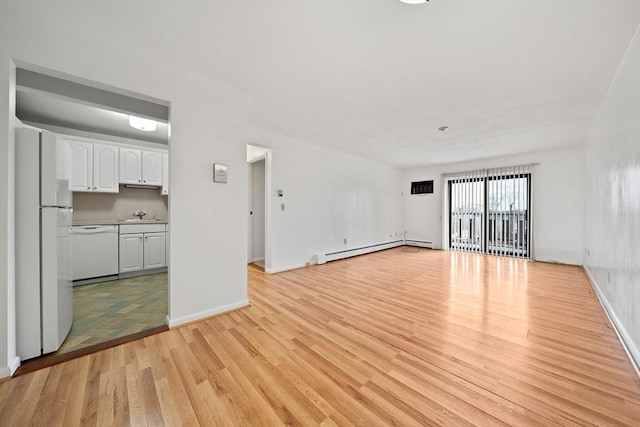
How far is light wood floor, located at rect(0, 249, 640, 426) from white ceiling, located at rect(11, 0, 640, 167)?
8.27 feet

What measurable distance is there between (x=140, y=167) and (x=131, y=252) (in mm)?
1559

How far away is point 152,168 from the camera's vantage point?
4418mm

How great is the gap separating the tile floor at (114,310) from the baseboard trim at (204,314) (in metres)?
0.20

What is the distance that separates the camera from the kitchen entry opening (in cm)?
550

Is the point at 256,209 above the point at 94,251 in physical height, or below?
above

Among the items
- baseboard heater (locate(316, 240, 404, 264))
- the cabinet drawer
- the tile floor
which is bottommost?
the tile floor

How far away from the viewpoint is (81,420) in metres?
1.28

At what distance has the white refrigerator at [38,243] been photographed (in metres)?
1.73

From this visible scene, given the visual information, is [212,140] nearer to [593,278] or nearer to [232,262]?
[232,262]

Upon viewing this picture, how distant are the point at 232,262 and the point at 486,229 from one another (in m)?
6.26

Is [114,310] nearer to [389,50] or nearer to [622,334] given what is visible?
[389,50]

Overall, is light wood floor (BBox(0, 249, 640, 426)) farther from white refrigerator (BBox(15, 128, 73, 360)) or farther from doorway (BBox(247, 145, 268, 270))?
doorway (BBox(247, 145, 268, 270))

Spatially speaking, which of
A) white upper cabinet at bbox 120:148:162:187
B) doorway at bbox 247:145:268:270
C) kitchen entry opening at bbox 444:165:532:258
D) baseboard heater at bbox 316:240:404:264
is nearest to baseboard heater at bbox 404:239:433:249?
baseboard heater at bbox 316:240:404:264

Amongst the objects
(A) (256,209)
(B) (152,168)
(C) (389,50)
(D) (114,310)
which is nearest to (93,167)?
(B) (152,168)
